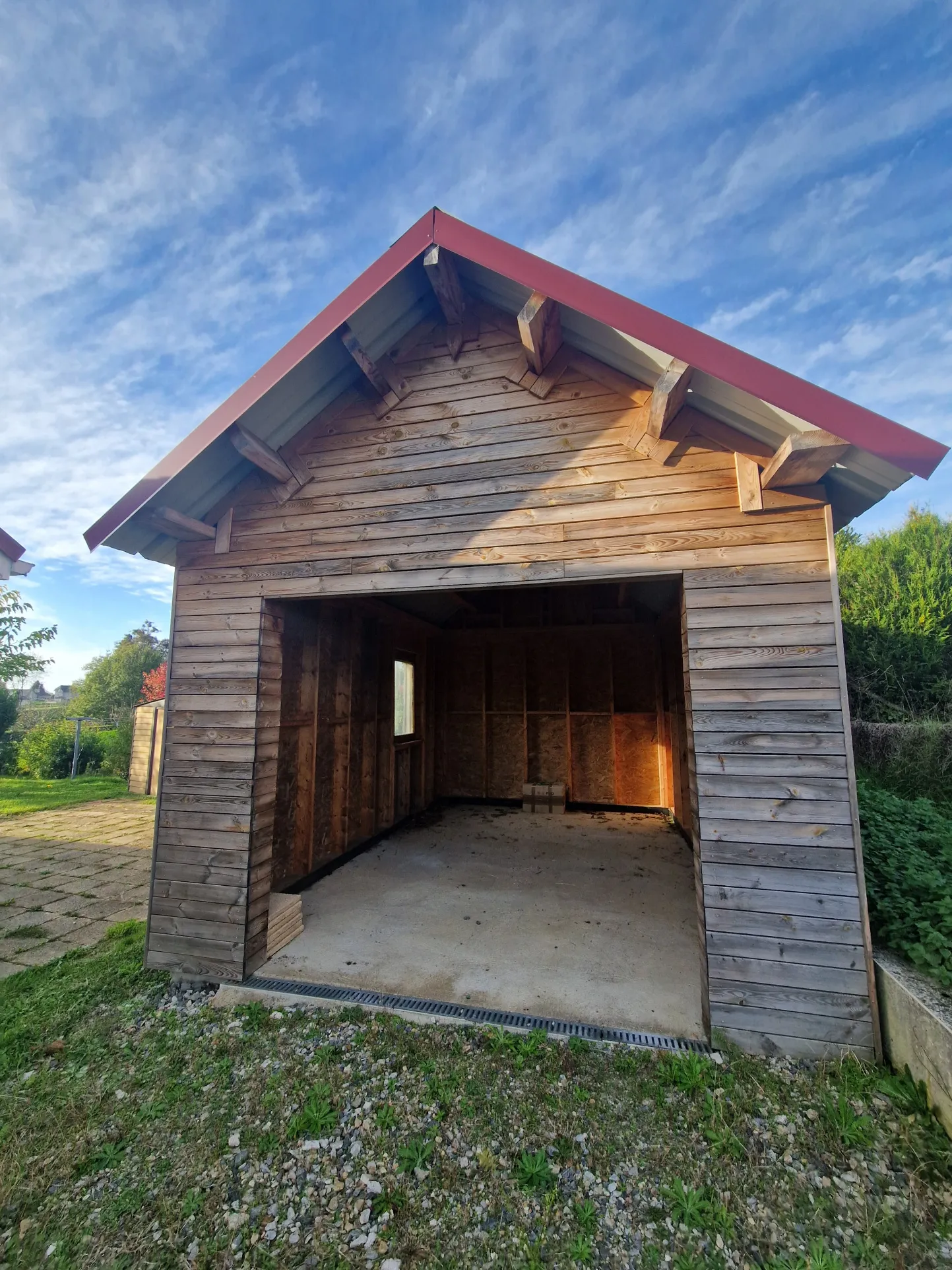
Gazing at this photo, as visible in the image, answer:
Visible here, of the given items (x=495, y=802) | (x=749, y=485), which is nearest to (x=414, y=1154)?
(x=749, y=485)

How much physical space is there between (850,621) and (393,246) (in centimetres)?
764

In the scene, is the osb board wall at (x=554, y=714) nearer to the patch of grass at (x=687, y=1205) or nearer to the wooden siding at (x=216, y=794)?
the wooden siding at (x=216, y=794)

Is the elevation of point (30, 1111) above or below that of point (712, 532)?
below

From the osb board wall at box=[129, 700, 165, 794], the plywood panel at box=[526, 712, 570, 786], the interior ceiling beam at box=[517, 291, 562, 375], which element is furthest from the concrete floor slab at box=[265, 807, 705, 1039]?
the osb board wall at box=[129, 700, 165, 794]

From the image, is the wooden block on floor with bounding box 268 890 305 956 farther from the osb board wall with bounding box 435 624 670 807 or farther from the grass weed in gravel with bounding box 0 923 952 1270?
the osb board wall with bounding box 435 624 670 807

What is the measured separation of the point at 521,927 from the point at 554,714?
14.0 ft

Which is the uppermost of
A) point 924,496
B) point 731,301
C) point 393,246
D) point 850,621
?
point 731,301

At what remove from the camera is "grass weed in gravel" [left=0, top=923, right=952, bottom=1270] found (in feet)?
4.81

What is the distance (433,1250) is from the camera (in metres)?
1.45

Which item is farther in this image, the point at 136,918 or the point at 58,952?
the point at 136,918

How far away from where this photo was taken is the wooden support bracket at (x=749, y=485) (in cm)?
243

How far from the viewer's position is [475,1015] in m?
2.50

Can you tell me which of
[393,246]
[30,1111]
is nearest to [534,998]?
[30,1111]

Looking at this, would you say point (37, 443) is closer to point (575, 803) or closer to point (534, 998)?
point (575, 803)
